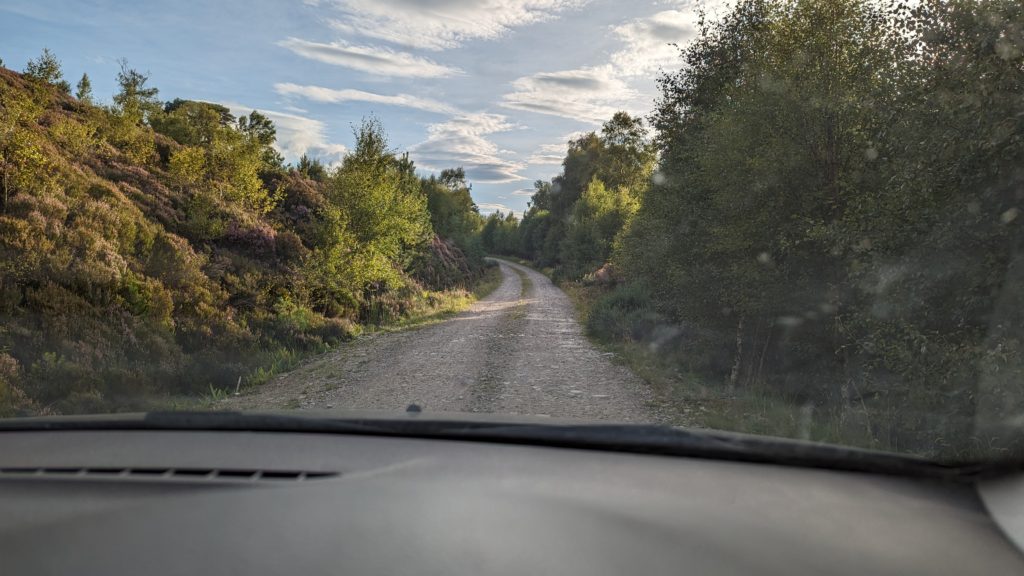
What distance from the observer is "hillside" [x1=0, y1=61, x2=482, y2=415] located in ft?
37.3

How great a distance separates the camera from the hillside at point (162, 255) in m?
11.4

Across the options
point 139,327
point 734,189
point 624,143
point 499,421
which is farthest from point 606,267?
point 499,421

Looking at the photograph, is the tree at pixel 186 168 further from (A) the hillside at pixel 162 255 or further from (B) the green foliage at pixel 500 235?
(B) the green foliage at pixel 500 235

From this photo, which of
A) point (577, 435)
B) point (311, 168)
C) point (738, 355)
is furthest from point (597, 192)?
point (577, 435)

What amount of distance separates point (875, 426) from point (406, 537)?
807 centimetres

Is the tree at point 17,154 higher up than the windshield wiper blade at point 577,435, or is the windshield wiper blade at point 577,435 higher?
the tree at point 17,154

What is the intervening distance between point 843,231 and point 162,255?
17137 millimetres

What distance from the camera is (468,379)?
1188 cm

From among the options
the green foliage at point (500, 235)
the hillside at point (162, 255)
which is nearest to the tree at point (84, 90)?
the hillside at point (162, 255)

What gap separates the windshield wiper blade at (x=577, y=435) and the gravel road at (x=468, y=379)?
3832 millimetres

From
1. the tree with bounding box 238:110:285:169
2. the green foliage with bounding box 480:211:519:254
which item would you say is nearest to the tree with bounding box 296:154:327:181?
the tree with bounding box 238:110:285:169

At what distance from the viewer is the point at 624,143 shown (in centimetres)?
5116

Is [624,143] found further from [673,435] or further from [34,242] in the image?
[673,435]

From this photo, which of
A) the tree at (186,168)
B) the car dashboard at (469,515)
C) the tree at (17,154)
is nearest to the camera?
the car dashboard at (469,515)
